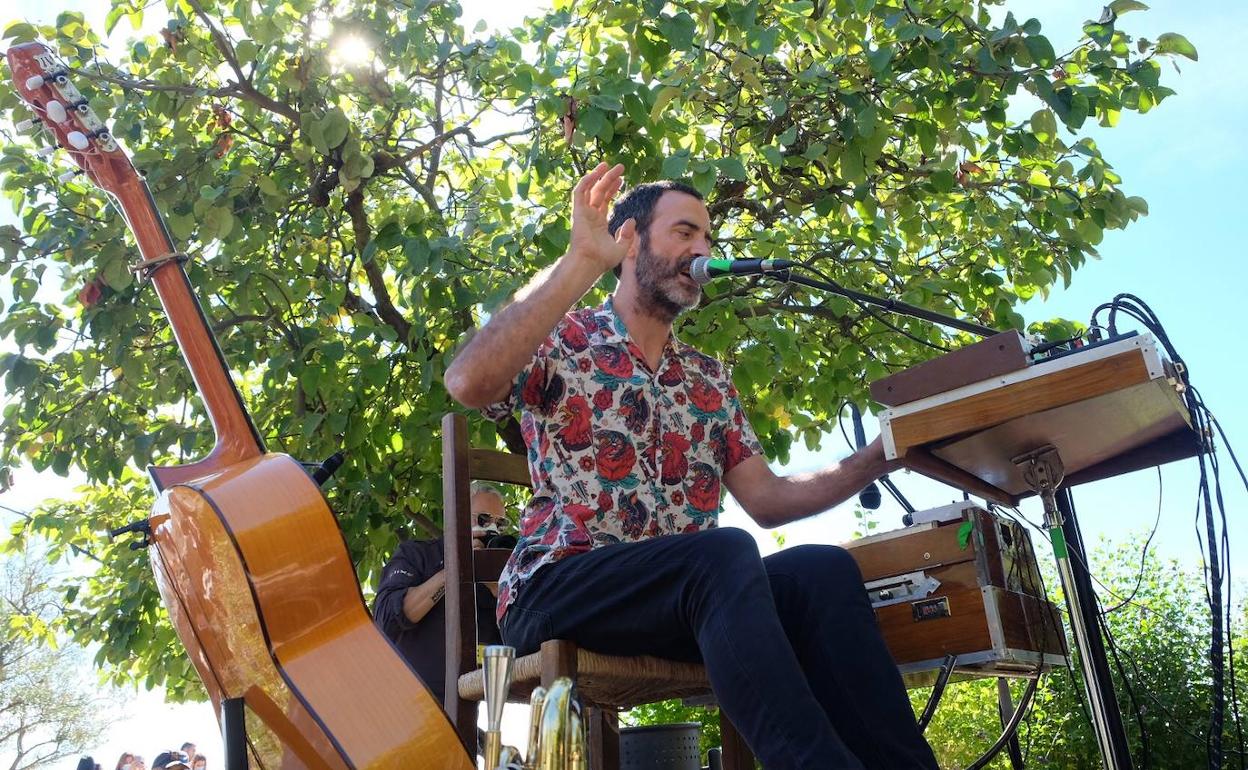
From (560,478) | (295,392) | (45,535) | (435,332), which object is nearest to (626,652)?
(560,478)

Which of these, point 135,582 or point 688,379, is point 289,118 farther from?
point 688,379

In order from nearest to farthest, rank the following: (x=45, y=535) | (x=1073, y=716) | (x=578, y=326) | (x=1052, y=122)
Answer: (x=578, y=326) → (x=1052, y=122) → (x=45, y=535) → (x=1073, y=716)

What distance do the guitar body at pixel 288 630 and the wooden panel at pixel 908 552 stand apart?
1.00 meters

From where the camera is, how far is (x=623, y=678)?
201 cm

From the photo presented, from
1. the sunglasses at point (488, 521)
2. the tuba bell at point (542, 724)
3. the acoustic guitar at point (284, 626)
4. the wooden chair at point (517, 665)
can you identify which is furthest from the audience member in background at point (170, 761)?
the tuba bell at point (542, 724)

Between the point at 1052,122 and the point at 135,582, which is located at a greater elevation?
the point at 1052,122

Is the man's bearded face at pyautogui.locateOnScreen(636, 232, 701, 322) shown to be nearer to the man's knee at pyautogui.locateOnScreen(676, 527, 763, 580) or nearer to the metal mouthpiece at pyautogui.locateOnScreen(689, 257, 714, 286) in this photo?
the metal mouthpiece at pyautogui.locateOnScreen(689, 257, 714, 286)

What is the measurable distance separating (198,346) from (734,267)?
47.6 inches

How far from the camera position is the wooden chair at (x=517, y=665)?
6.55 ft

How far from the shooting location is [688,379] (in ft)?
8.38

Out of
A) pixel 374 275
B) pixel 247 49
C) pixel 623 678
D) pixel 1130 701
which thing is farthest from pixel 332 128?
pixel 1130 701

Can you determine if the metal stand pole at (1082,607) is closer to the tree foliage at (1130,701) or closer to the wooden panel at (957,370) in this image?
the wooden panel at (957,370)

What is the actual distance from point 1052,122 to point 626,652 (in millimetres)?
3146

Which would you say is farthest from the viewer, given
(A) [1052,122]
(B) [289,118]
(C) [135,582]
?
(C) [135,582]
